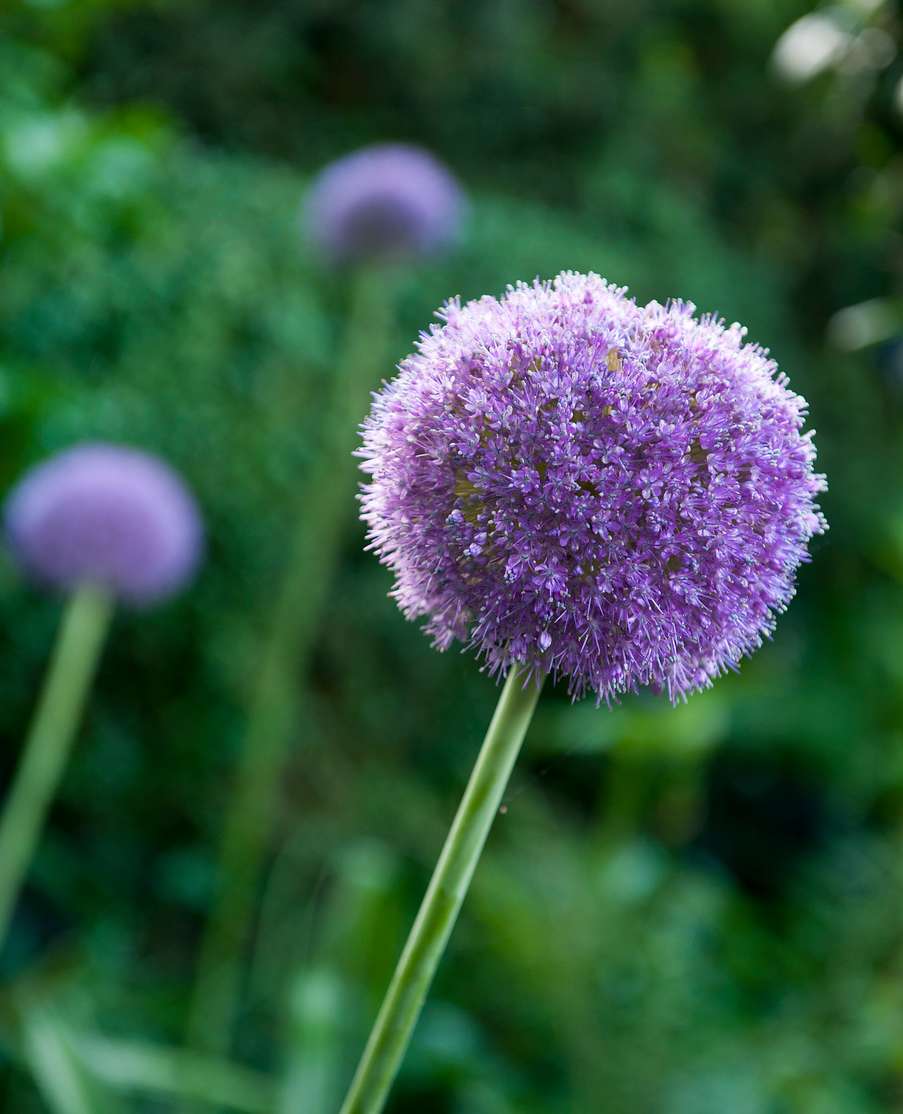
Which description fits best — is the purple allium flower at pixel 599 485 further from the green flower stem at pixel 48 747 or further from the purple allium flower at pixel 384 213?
the purple allium flower at pixel 384 213

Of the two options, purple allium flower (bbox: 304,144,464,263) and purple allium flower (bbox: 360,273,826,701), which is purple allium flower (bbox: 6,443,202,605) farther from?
purple allium flower (bbox: 360,273,826,701)

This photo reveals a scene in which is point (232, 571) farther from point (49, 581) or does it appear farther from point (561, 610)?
point (561, 610)

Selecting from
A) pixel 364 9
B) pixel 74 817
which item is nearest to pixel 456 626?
pixel 74 817

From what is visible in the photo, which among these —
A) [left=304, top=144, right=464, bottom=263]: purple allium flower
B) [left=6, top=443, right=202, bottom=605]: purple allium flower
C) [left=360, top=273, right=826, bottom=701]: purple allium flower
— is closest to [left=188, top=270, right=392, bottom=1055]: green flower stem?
[left=304, top=144, right=464, bottom=263]: purple allium flower

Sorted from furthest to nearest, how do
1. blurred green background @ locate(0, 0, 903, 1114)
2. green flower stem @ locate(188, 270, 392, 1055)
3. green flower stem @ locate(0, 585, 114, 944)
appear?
green flower stem @ locate(188, 270, 392, 1055) → blurred green background @ locate(0, 0, 903, 1114) → green flower stem @ locate(0, 585, 114, 944)

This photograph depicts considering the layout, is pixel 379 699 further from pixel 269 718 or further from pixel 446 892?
pixel 446 892

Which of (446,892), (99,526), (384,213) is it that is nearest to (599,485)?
(446,892)
